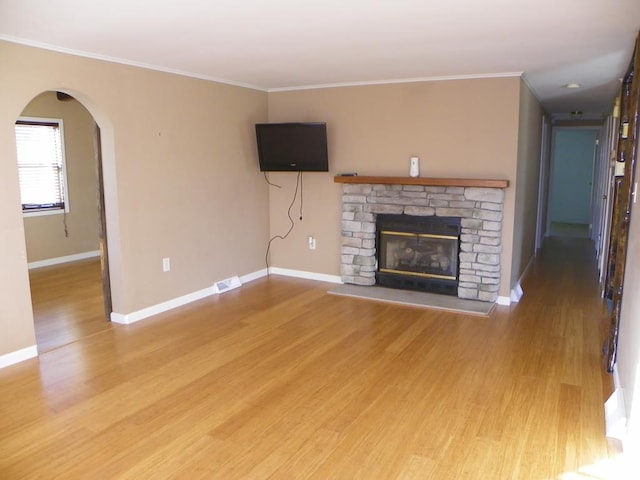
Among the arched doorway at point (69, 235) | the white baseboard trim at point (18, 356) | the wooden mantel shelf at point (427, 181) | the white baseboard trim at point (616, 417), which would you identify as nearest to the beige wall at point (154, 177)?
the white baseboard trim at point (18, 356)

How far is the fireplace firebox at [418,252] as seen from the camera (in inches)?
200

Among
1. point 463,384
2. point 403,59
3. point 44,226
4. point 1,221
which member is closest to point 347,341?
point 463,384

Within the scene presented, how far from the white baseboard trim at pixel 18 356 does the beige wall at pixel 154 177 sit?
4cm

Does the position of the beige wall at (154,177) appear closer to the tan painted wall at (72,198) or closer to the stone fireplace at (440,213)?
the stone fireplace at (440,213)

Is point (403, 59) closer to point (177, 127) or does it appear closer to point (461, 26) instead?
point (461, 26)

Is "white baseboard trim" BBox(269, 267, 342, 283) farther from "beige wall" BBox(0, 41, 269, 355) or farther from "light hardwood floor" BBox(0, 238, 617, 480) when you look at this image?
"light hardwood floor" BBox(0, 238, 617, 480)

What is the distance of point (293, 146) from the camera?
5.38 m

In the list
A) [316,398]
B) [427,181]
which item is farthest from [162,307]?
[427,181]

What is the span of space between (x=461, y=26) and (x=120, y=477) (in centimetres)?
299

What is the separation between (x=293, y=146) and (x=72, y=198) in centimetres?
333

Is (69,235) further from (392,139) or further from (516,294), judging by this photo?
(516,294)

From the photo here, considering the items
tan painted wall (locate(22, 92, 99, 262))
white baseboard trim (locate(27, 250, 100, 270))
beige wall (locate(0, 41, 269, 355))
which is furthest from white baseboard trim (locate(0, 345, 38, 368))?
tan painted wall (locate(22, 92, 99, 262))

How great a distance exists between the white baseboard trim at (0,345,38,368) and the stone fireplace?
10.2 feet

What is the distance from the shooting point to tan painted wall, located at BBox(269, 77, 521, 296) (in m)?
4.73
